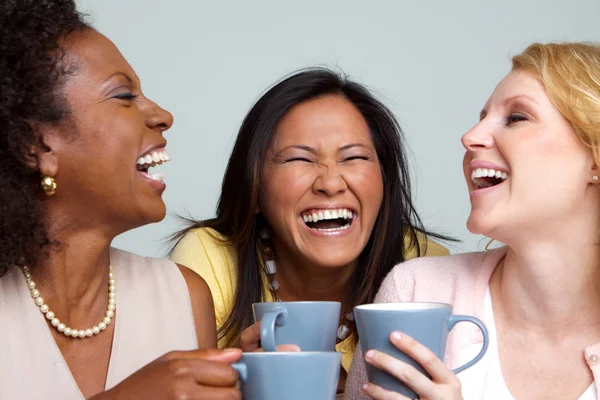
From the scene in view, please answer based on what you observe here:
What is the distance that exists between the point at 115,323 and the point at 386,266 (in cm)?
100

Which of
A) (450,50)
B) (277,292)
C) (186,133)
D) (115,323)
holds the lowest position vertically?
(277,292)

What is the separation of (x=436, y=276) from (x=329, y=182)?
0.55m

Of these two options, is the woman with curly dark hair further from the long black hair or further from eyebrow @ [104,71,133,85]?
the long black hair

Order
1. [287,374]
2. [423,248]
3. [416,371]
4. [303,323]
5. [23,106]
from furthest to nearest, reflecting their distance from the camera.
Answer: [423,248] → [23,106] → [303,323] → [416,371] → [287,374]

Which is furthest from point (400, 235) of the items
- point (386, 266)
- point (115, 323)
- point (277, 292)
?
point (115, 323)

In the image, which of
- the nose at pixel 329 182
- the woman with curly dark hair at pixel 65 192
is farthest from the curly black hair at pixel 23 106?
the nose at pixel 329 182

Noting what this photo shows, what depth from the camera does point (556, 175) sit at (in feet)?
5.93

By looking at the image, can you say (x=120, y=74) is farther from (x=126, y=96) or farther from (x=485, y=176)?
(x=485, y=176)

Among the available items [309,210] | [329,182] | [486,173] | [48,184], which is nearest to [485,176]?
[486,173]

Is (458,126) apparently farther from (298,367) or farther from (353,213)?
(298,367)

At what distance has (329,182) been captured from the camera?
251 cm

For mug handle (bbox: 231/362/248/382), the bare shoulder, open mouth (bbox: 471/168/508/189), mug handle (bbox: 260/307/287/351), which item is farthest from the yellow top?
mug handle (bbox: 231/362/248/382)

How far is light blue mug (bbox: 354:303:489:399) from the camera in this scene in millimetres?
1424

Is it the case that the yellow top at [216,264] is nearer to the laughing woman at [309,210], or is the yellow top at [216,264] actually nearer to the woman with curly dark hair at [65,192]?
the laughing woman at [309,210]
